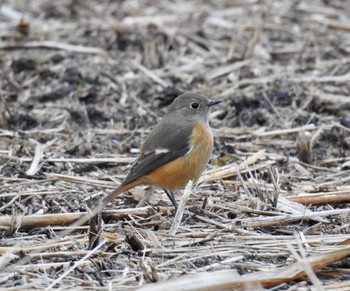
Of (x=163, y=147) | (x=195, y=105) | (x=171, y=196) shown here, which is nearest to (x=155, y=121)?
(x=195, y=105)

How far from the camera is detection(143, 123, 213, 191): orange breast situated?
7.01 m

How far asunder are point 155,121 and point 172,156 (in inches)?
80.3

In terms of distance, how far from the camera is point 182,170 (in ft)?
23.2

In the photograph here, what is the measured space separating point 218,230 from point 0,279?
1.64 meters

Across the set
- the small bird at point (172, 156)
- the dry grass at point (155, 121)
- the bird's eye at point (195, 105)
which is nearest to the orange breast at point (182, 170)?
the small bird at point (172, 156)

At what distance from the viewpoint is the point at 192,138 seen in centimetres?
725

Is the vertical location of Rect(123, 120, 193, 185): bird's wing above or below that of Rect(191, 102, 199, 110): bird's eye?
below

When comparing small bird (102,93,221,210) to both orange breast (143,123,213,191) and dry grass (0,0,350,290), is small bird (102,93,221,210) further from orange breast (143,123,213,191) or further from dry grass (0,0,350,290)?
dry grass (0,0,350,290)

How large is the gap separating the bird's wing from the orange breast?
0.04m

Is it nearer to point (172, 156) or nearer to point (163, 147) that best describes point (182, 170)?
point (172, 156)

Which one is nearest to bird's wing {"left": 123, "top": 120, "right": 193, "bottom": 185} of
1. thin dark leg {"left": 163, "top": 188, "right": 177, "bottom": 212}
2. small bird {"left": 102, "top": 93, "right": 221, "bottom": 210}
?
small bird {"left": 102, "top": 93, "right": 221, "bottom": 210}

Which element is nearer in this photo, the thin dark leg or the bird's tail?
the bird's tail

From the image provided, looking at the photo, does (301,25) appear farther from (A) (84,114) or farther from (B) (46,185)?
(B) (46,185)

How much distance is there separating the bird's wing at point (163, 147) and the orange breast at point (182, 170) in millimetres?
44
